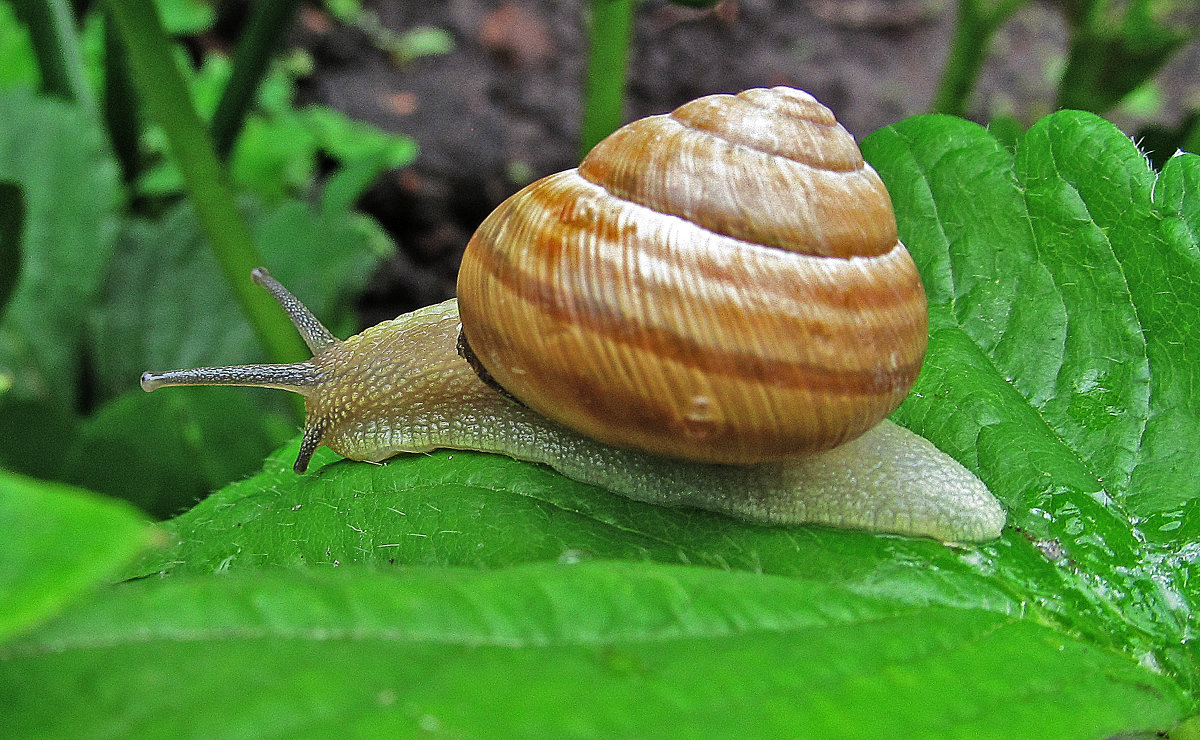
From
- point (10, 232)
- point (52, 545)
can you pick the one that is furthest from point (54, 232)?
point (52, 545)

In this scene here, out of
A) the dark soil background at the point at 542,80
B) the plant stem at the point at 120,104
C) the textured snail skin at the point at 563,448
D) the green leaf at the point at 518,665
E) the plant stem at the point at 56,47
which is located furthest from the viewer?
the dark soil background at the point at 542,80

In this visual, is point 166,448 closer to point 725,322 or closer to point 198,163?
point 198,163

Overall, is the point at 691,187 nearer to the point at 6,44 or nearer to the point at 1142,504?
the point at 1142,504

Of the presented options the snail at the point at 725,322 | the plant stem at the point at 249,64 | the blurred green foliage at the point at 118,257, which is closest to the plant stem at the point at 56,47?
the blurred green foliage at the point at 118,257

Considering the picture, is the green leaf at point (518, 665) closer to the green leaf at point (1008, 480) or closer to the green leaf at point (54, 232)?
the green leaf at point (1008, 480)

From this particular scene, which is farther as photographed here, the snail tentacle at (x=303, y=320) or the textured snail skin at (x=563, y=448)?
the snail tentacle at (x=303, y=320)

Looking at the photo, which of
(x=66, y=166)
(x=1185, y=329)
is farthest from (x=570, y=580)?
(x=66, y=166)

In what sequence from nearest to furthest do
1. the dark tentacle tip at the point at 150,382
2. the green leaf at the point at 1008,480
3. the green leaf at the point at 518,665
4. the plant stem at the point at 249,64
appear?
the green leaf at the point at 518,665 < the green leaf at the point at 1008,480 < the dark tentacle tip at the point at 150,382 < the plant stem at the point at 249,64
